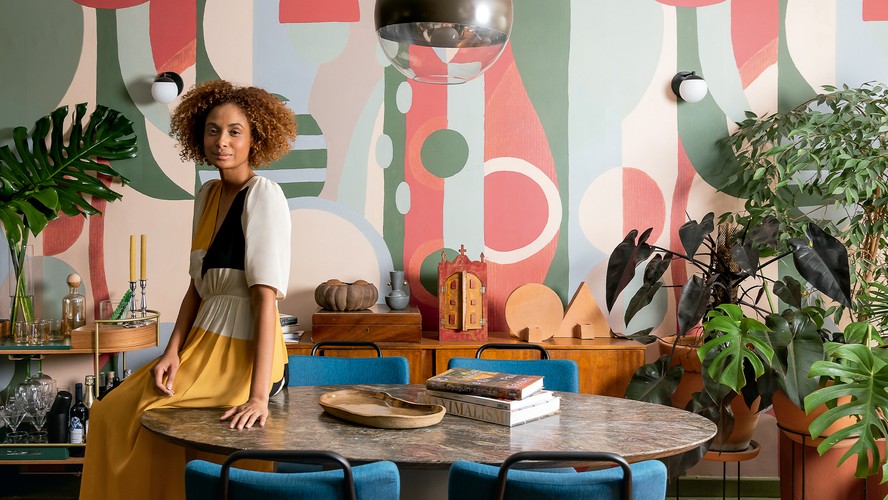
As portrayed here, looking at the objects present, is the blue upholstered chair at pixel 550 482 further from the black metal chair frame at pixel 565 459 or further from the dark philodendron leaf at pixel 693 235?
the dark philodendron leaf at pixel 693 235

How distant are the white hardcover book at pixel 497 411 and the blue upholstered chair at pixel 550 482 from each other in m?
0.42

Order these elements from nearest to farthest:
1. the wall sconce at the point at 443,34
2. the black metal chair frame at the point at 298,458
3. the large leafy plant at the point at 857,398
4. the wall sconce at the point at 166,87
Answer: the black metal chair frame at the point at 298,458 < the wall sconce at the point at 443,34 < the large leafy plant at the point at 857,398 < the wall sconce at the point at 166,87

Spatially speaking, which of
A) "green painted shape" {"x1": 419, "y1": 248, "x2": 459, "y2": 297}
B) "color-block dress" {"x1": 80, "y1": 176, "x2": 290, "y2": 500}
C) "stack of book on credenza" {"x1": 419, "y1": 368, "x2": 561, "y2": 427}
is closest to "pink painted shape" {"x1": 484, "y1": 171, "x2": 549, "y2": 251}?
"green painted shape" {"x1": 419, "y1": 248, "x2": 459, "y2": 297}

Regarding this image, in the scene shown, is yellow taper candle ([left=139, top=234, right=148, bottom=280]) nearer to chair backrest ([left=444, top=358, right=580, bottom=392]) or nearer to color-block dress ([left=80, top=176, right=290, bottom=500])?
color-block dress ([left=80, top=176, right=290, bottom=500])

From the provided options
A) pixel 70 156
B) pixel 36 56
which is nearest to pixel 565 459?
pixel 70 156

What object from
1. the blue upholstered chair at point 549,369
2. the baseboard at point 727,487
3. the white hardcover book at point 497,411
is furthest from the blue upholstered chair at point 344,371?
the baseboard at point 727,487

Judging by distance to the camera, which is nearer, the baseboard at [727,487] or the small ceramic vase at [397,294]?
the small ceramic vase at [397,294]

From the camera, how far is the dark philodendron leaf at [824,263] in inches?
129

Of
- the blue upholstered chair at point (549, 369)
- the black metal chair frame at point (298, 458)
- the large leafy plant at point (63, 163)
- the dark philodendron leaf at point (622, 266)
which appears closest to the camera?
the black metal chair frame at point (298, 458)

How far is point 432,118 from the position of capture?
4176 millimetres

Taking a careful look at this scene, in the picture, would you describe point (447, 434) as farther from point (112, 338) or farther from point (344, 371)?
point (112, 338)

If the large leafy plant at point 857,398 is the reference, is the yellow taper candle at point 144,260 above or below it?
above

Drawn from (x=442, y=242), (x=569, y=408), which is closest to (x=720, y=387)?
(x=569, y=408)

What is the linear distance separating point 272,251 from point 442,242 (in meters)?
1.90
